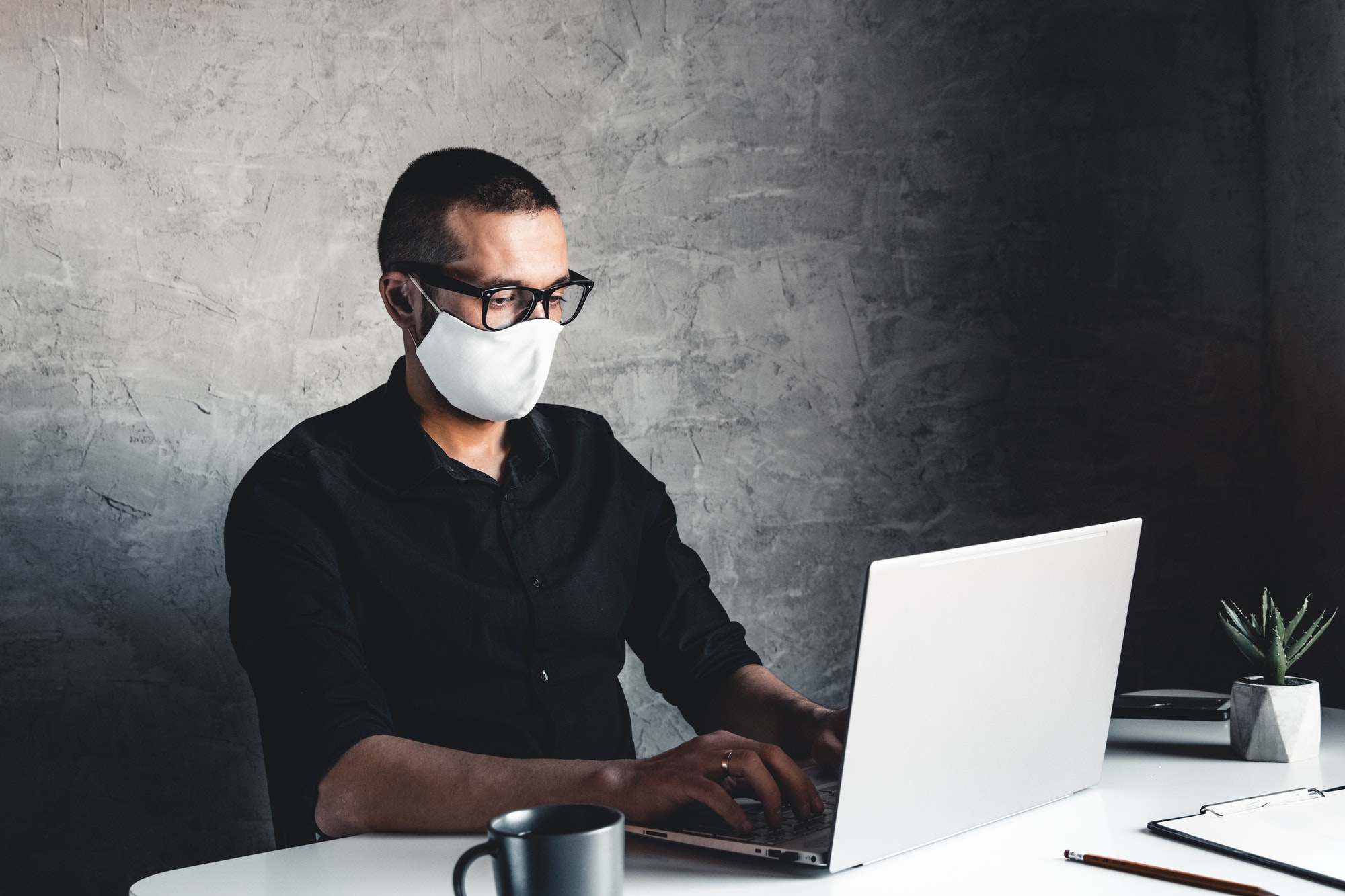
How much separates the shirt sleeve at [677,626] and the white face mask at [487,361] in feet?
1.10

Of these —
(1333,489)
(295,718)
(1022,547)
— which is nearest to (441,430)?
(295,718)

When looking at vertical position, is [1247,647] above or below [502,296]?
below

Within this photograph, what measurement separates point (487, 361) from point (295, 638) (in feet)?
1.48

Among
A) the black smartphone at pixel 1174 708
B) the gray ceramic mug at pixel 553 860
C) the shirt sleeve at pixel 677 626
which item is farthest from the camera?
the shirt sleeve at pixel 677 626

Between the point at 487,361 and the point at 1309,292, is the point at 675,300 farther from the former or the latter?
the point at 1309,292

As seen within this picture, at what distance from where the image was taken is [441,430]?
64.3 inches

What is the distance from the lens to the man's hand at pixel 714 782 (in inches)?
39.6

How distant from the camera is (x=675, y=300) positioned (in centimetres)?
226

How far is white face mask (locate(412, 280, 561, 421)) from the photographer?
154cm

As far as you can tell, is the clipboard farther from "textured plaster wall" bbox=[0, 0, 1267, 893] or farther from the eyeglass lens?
"textured plaster wall" bbox=[0, 0, 1267, 893]

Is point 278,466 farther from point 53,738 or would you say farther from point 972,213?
point 972,213

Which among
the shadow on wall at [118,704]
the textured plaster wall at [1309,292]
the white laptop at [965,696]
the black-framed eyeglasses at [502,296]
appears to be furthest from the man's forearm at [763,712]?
the textured plaster wall at [1309,292]

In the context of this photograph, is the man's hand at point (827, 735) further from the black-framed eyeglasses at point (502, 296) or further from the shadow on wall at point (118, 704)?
the shadow on wall at point (118, 704)

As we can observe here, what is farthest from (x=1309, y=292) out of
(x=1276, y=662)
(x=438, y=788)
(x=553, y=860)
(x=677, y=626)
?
(x=553, y=860)
